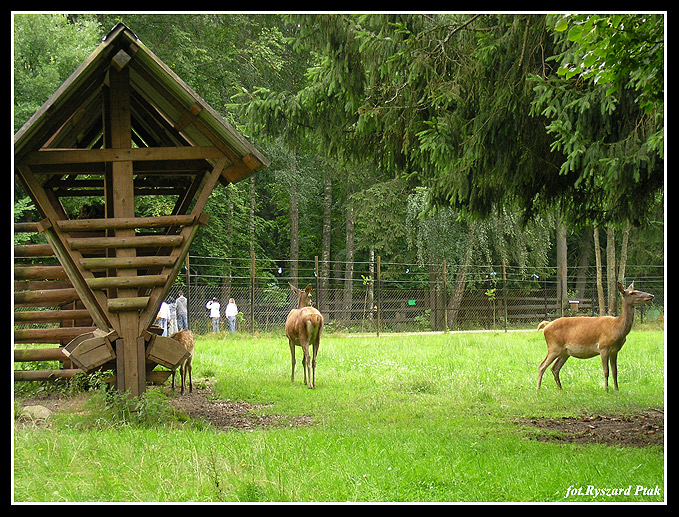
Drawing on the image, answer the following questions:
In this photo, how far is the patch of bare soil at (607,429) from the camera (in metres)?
7.61

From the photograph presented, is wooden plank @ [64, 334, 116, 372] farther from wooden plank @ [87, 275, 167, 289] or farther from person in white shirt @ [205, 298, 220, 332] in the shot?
person in white shirt @ [205, 298, 220, 332]

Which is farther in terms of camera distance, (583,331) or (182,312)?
(182,312)

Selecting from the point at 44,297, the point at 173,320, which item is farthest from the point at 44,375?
the point at 173,320

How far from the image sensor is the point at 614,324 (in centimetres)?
1109

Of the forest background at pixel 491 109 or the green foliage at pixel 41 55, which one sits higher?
the green foliage at pixel 41 55

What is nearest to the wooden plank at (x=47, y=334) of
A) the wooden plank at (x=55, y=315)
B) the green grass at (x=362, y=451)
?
the wooden plank at (x=55, y=315)

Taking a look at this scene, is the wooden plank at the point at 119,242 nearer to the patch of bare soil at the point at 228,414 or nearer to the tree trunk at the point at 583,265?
the patch of bare soil at the point at 228,414

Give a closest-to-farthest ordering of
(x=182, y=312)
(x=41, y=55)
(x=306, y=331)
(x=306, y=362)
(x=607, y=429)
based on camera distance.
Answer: (x=607, y=429)
(x=306, y=362)
(x=306, y=331)
(x=182, y=312)
(x=41, y=55)

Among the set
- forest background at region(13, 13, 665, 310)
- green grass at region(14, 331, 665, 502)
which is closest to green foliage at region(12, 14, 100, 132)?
green grass at region(14, 331, 665, 502)

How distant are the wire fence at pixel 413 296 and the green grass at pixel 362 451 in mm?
15242

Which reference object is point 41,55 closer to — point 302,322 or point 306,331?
point 302,322

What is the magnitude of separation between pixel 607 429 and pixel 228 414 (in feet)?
14.9

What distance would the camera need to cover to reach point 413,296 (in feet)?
102

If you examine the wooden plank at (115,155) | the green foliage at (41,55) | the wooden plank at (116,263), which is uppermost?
the green foliage at (41,55)
